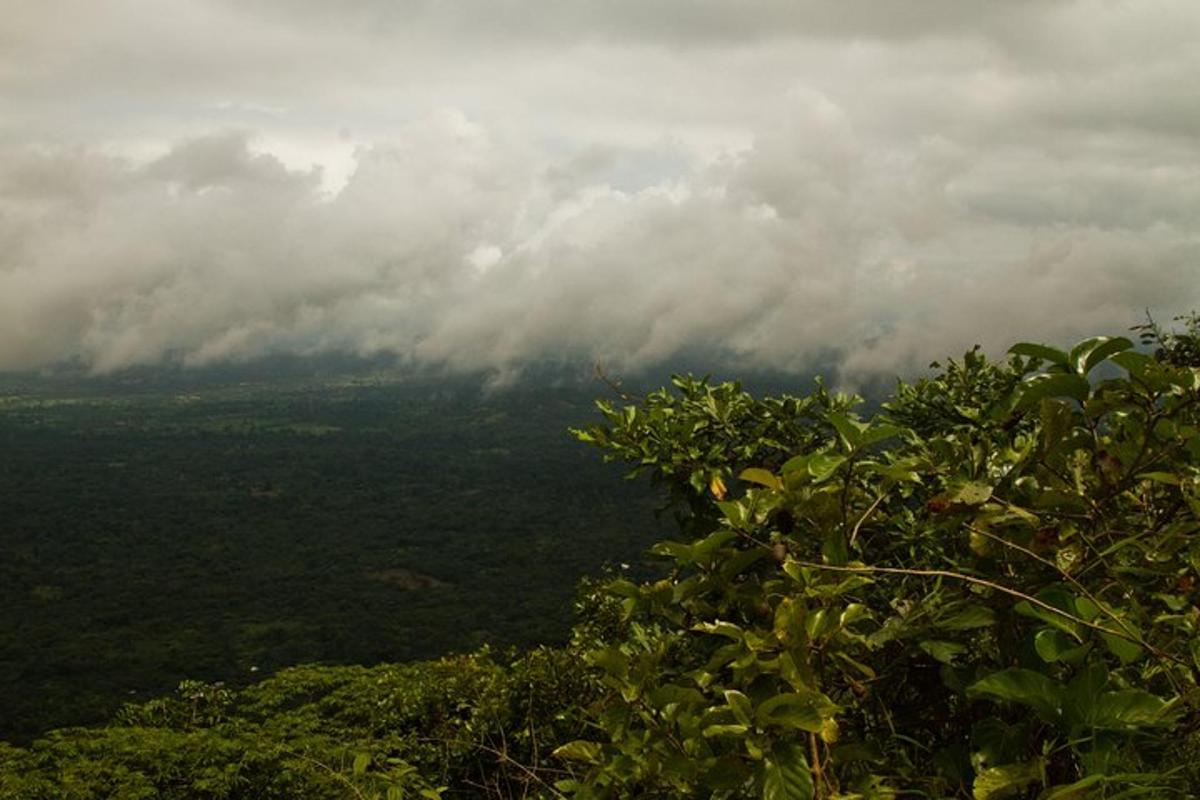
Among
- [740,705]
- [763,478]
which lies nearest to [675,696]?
[740,705]

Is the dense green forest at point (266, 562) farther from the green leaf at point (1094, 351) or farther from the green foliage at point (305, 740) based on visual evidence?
the green leaf at point (1094, 351)

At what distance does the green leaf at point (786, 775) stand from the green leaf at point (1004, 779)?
0.87 feet

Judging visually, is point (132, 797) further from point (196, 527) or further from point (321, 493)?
point (321, 493)

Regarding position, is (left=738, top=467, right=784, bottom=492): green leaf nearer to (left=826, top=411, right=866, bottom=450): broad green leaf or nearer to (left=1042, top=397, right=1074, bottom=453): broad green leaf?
(left=826, top=411, right=866, bottom=450): broad green leaf

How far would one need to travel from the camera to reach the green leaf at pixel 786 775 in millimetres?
1333

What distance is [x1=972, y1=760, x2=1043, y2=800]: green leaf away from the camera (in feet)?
4.35

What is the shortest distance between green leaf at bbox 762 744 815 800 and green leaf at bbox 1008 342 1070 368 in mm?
920

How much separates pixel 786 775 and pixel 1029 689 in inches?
16.0

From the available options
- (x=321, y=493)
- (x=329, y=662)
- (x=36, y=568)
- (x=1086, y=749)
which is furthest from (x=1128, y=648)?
(x=321, y=493)

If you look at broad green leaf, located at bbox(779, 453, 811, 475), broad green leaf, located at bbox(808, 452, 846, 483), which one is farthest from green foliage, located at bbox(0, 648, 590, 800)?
broad green leaf, located at bbox(808, 452, 846, 483)

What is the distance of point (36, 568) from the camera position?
113812 mm

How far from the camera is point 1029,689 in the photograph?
132 cm

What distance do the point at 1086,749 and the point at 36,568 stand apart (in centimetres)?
13848

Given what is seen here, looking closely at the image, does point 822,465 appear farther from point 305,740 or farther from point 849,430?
point 305,740
